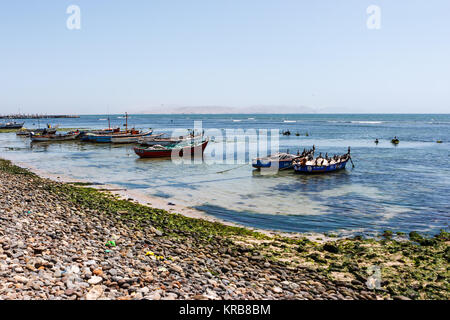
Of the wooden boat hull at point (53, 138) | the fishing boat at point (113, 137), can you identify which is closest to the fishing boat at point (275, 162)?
the fishing boat at point (113, 137)

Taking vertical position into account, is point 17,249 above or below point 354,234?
above

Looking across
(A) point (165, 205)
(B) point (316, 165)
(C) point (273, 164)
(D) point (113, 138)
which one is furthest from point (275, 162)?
(D) point (113, 138)

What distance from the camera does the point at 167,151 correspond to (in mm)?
46812

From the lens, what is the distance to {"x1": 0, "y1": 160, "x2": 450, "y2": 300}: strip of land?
301 inches

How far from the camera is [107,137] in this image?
226ft

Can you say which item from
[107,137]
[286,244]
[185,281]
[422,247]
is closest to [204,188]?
[286,244]

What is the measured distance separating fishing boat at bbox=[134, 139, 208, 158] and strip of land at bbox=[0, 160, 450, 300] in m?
29.0

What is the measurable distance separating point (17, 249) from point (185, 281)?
4.48 meters

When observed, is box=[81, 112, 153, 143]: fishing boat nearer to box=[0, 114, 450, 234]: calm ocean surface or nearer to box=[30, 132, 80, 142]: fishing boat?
box=[30, 132, 80, 142]: fishing boat

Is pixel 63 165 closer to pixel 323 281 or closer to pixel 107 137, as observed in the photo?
pixel 107 137

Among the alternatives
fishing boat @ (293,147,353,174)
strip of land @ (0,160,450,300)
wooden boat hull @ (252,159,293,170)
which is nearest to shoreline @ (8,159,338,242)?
strip of land @ (0,160,450,300)

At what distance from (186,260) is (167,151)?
37465mm

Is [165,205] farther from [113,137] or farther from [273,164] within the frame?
[113,137]
